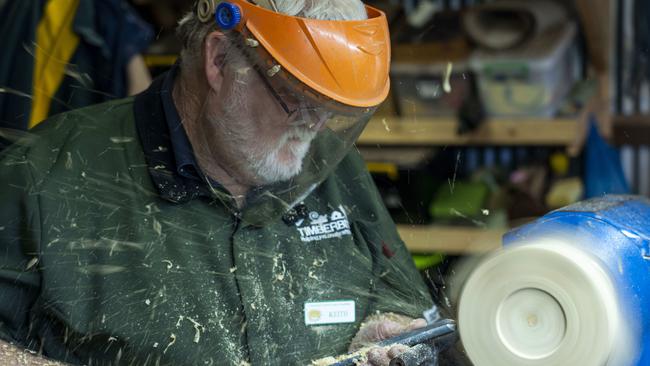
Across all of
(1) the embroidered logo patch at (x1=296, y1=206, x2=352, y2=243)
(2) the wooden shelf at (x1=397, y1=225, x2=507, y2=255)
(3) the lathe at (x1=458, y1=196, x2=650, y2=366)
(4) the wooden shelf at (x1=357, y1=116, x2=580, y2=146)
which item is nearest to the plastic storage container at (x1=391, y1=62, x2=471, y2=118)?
(4) the wooden shelf at (x1=357, y1=116, x2=580, y2=146)

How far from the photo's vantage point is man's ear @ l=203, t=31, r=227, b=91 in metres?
1.96

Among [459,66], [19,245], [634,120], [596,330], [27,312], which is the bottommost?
[634,120]

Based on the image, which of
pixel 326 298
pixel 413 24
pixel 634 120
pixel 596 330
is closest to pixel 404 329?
pixel 326 298

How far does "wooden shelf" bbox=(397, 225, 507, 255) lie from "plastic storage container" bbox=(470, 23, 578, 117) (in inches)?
23.9

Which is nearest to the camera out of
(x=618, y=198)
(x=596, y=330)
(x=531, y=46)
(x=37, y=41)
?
(x=596, y=330)

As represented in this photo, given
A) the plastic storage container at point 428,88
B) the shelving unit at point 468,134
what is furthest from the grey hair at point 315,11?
the plastic storage container at point 428,88

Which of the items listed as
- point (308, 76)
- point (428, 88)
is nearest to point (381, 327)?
point (308, 76)

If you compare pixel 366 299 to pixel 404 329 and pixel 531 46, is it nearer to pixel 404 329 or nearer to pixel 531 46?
pixel 404 329

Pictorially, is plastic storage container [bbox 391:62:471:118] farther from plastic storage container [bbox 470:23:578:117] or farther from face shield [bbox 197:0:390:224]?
face shield [bbox 197:0:390:224]

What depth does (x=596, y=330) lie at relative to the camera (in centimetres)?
147

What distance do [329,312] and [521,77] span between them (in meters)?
1.70

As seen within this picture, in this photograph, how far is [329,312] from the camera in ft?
7.05

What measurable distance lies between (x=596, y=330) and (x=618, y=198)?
0.49 metres

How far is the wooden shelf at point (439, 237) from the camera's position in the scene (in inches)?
98.2
